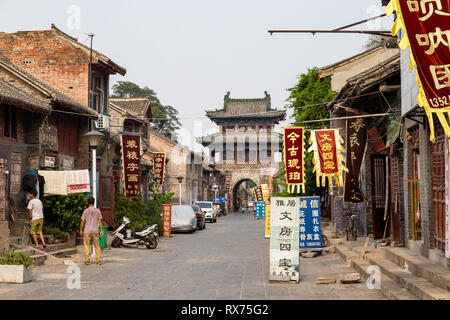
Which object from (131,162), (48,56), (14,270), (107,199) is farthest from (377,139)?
(48,56)

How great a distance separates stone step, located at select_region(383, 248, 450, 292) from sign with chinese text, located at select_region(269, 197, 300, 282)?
2.17 m

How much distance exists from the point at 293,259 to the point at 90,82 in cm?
1705

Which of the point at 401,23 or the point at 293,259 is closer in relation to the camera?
the point at 401,23

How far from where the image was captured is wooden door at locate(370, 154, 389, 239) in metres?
17.5

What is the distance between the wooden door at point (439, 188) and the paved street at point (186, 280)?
67.8 inches

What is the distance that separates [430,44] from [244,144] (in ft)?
242

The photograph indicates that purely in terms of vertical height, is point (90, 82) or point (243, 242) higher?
point (90, 82)

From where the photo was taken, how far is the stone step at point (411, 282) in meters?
8.64

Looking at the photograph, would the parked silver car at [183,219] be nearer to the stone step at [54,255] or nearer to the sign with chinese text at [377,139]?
the stone step at [54,255]

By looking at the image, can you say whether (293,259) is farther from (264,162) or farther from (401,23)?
(264,162)

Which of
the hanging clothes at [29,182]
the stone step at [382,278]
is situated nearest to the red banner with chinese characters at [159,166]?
the hanging clothes at [29,182]

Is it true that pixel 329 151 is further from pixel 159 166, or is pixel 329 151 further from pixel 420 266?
pixel 159 166

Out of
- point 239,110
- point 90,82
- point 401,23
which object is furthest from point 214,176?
point 401,23

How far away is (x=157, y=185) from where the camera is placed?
40.9 m
